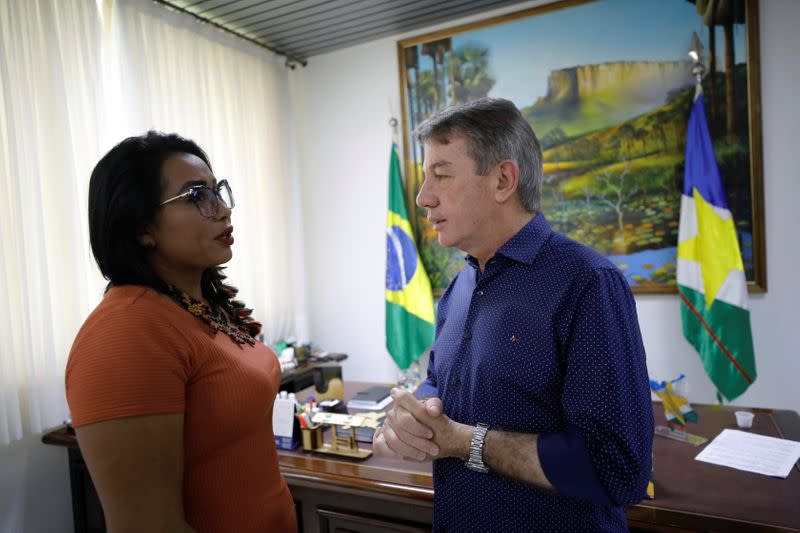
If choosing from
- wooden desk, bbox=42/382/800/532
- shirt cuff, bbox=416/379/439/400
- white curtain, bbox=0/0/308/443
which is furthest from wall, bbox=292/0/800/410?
shirt cuff, bbox=416/379/439/400

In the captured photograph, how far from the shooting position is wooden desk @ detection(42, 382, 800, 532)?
1.25m

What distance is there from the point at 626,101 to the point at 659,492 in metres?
2.48

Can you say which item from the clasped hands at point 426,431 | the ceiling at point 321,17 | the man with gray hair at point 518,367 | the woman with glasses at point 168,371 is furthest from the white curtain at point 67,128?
the clasped hands at point 426,431

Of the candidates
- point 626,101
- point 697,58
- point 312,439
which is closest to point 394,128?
point 626,101

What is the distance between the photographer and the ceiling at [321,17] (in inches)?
125

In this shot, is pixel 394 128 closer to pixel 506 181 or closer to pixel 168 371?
pixel 506 181

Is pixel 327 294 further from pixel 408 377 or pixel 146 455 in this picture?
pixel 146 455

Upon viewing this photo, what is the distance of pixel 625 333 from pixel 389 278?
9.29 ft

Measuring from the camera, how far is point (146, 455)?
0.90 meters

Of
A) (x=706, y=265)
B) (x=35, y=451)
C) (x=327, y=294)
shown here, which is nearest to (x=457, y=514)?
(x=35, y=451)

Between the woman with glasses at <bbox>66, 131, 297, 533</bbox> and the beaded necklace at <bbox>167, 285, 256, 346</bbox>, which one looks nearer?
the woman with glasses at <bbox>66, 131, 297, 533</bbox>

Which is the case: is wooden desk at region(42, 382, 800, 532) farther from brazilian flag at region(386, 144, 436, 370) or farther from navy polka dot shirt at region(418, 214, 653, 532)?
brazilian flag at region(386, 144, 436, 370)

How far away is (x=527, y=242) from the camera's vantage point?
1163 millimetres

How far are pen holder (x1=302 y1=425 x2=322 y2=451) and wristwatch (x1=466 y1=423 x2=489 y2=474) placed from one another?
0.90 m
